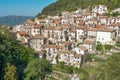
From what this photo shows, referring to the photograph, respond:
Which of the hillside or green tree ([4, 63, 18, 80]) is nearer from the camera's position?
green tree ([4, 63, 18, 80])

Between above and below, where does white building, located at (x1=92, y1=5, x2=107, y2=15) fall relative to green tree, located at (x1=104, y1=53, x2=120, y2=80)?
above

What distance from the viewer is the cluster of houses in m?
39.2

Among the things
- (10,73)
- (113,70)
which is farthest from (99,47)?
(10,73)

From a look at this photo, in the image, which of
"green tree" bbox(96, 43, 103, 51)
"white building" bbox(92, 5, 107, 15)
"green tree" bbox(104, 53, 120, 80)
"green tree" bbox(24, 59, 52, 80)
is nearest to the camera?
"green tree" bbox(104, 53, 120, 80)

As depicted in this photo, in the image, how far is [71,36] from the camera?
44.0 metres

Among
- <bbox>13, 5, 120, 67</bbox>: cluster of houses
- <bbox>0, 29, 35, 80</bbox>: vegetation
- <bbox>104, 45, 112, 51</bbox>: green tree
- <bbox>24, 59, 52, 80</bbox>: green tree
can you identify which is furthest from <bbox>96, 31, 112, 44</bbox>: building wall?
<bbox>0, 29, 35, 80</bbox>: vegetation

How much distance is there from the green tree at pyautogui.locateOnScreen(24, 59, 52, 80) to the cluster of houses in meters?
2.68

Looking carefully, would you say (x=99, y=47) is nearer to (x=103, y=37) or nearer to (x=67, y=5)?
(x=103, y=37)

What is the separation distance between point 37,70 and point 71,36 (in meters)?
10.0

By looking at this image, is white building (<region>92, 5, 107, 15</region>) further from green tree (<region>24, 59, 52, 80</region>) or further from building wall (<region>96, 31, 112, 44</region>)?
green tree (<region>24, 59, 52, 80</region>)

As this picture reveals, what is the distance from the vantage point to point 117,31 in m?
41.4

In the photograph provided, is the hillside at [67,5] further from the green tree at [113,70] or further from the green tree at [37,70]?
the green tree at [113,70]

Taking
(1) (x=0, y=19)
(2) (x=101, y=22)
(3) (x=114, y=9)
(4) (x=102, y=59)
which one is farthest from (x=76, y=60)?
(1) (x=0, y=19)

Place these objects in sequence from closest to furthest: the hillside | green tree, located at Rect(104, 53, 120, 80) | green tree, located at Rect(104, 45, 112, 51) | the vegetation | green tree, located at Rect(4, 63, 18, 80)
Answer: green tree, located at Rect(104, 53, 120, 80) → green tree, located at Rect(4, 63, 18, 80) → the vegetation → green tree, located at Rect(104, 45, 112, 51) → the hillside
